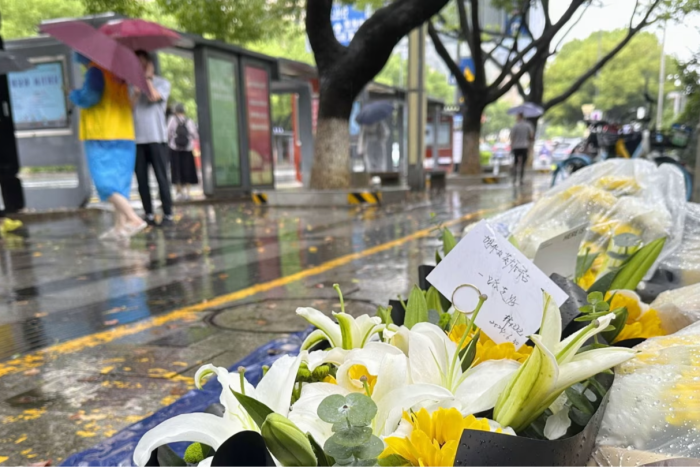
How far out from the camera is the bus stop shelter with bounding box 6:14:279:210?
938 cm

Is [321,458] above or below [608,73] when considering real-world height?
below

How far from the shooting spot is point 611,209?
2295mm

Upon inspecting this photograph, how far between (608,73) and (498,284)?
158 ft

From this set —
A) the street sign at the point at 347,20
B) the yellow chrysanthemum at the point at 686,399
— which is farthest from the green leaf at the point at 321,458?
the street sign at the point at 347,20

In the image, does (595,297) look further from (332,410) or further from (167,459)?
(167,459)

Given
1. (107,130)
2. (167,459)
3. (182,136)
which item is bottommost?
(167,459)

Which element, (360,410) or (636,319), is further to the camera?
(636,319)

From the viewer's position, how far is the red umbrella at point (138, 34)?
233 inches

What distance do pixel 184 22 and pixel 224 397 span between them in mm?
16371

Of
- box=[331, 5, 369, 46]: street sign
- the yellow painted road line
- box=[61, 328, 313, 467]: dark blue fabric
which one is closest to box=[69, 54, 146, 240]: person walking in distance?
the yellow painted road line

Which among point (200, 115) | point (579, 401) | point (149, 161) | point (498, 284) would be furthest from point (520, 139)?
point (579, 401)

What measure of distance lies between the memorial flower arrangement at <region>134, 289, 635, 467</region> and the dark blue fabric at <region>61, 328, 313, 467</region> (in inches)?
26.6

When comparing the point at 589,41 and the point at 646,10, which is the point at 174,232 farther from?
the point at 589,41

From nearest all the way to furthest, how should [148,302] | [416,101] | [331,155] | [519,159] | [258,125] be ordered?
1. [148,302]
2. [331,155]
3. [416,101]
4. [258,125]
5. [519,159]
